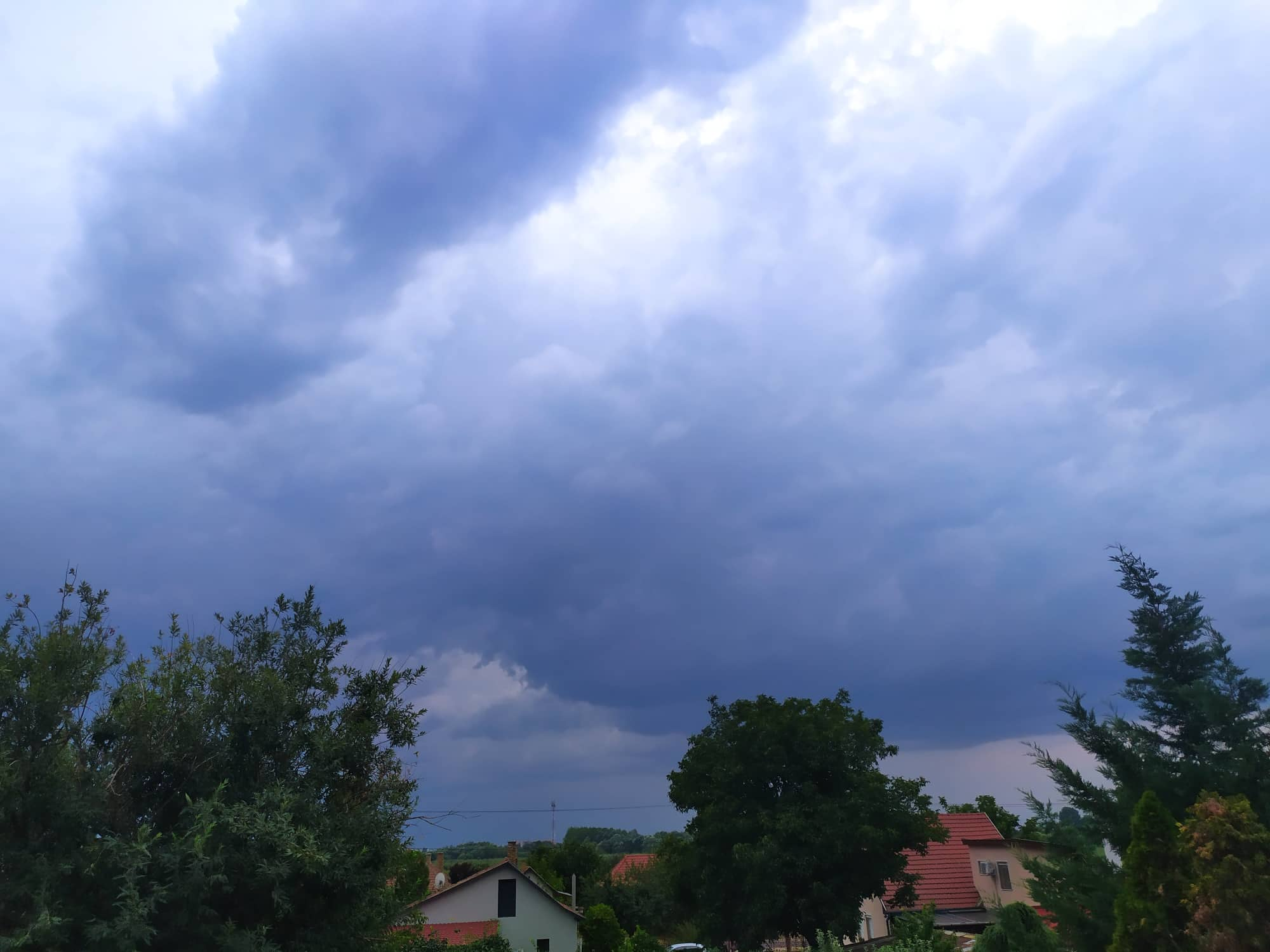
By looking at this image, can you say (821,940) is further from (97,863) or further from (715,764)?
(715,764)

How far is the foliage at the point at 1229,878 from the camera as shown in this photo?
5793 millimetres

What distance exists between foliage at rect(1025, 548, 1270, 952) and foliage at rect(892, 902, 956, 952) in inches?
113

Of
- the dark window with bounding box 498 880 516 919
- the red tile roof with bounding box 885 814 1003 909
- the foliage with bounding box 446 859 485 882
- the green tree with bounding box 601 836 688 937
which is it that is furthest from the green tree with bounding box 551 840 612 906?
the red tile roof with bounding box 885 814 1003 909

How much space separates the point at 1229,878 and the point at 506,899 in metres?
48.4

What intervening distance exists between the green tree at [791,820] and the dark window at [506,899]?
1781 cm

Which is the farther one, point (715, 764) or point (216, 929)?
point (715, 764)

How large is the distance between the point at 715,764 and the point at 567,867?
129 ft

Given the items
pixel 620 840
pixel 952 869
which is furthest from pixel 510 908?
pixel 620 840

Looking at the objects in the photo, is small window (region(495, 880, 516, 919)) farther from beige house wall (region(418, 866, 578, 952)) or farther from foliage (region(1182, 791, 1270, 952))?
foliage (region(1182, 791, 1270, 952))

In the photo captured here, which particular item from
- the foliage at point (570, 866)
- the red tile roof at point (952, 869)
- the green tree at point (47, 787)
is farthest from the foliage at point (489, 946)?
the foliage at point (570, 866)

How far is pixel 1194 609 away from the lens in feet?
28.4

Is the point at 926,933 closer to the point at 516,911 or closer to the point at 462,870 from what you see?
the point at 516,911

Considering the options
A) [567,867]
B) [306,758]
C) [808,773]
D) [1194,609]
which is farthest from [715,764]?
[567,867]

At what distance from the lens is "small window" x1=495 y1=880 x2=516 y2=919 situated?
157 ft
